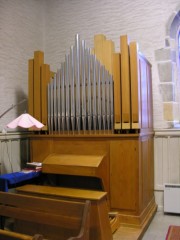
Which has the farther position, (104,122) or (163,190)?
(163,190)

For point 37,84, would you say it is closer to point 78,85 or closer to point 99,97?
point 78,85

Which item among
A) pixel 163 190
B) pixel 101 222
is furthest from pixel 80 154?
pixel 163 190

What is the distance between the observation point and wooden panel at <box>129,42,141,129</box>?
3.21 m

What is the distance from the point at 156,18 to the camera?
4.23m

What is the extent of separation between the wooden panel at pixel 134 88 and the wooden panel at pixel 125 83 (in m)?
0.05

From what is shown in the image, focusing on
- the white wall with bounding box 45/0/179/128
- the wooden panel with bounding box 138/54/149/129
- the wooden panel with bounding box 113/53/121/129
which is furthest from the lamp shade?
the white wall with bounding box 45/0/179/128

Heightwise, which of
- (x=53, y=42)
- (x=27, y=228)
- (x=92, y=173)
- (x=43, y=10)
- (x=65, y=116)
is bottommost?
(x=27, y=228)

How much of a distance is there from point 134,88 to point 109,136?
0.65 metres

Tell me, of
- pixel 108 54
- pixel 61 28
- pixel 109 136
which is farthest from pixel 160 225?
pixel 61 28

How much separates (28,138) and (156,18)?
2.74m

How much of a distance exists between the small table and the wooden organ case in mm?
169

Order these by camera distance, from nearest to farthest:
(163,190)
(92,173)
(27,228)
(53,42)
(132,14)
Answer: (27,228) < (92,173) < (163,190) < (132,14) < (53,42)

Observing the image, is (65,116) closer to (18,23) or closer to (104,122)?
(104,122)

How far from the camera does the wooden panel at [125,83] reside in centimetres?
325
